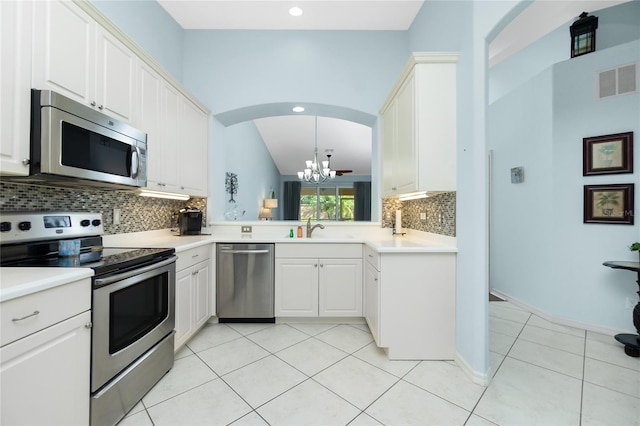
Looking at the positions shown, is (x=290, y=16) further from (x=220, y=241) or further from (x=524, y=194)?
(x=524, y=194)

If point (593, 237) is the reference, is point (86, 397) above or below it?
below

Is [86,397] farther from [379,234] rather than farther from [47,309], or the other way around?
[379,234]

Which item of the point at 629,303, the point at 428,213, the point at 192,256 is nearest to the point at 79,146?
the point at 192,256

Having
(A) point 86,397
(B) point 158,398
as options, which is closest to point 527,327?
(B) point 158,398

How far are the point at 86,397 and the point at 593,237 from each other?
4.27 m

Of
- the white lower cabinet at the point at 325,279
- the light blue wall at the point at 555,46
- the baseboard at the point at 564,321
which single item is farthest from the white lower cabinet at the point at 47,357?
the light blue wall at the point at 555,46

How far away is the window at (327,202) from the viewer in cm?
1077

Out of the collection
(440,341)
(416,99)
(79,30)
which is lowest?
(440,341)

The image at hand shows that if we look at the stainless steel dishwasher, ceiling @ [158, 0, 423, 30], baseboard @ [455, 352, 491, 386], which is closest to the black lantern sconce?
ceiling @ [158, 0, 423, 30]

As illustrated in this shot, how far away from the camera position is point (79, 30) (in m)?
1.69

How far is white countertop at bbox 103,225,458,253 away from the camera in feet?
7.30

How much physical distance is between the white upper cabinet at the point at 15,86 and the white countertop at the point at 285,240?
1.06 metres

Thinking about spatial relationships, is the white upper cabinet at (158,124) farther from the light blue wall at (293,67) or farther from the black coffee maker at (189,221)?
the light blue wall at (293,67)

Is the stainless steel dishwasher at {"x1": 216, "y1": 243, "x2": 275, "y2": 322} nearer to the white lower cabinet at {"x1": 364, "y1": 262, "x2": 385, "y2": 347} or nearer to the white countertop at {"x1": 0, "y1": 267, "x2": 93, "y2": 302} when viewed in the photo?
the white lower cabinet at {"x1": 364, "y1": 262, "x2": 385, "y2": 347}
